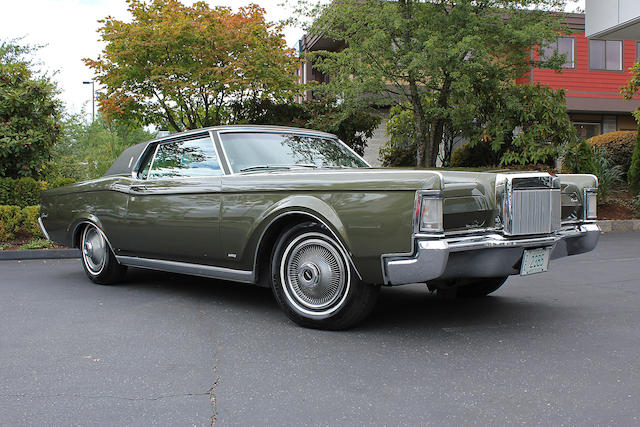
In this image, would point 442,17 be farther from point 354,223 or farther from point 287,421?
point 287,421

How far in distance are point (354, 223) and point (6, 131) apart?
356 inches

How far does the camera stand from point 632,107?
2619 cm

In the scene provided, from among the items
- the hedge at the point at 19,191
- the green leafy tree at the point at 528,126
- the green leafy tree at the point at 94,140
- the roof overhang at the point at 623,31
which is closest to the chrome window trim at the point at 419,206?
the green leafy tree at the point at 528,126

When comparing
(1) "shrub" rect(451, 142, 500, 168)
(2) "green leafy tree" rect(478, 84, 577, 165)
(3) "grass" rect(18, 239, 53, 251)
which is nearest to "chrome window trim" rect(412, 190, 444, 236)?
(3) "grass" rect(18, 239, 53, 251)

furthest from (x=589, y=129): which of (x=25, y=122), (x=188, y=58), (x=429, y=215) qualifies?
(x=429, y=215)

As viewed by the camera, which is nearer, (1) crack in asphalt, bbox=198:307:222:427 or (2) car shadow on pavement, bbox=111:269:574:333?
(1) crack in asphalt, bbox=198:307:222:427

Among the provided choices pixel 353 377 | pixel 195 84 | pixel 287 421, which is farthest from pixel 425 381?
pixel 195 84

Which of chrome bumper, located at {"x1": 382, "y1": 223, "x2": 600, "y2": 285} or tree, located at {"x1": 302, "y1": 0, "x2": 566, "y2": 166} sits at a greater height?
tree, located at {"x1": 302, "y1": 0, "x2": 566, "y2": 166}

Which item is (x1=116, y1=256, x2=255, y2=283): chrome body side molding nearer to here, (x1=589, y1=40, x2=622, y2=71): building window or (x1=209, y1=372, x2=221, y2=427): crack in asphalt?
(x1=209, y1=372, x2=221, y2=427): crack in asphalt

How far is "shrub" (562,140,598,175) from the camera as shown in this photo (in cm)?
1217

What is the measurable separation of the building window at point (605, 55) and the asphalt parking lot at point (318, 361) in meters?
23.3

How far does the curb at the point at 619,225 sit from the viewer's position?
466 inches

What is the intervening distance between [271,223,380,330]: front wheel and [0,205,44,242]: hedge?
7.07m

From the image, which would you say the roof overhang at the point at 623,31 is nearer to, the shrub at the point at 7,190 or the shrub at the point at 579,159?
the shrub at the point at 579,159
